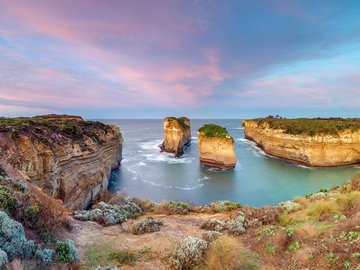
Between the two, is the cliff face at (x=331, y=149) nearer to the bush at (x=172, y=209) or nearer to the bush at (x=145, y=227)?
the bush at (x=172, y=209)

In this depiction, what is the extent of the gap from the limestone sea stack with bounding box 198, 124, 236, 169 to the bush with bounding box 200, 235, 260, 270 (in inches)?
1357

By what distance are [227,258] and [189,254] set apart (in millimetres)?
1125

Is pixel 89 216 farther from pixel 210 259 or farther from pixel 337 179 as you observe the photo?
pixel 337 179

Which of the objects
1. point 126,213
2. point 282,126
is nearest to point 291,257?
point 126,213

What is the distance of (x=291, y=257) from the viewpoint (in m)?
7.21

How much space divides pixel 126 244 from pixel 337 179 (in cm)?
3394

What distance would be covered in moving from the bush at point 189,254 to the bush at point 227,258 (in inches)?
11.2

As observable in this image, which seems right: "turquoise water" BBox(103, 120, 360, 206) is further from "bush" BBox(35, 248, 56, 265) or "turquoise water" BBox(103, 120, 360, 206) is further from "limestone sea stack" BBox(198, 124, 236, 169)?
"bush" BBox(35, 248, 56, 265)

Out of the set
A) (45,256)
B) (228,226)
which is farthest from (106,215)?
(45,256)

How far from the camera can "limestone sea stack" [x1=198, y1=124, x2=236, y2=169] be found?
4102cm

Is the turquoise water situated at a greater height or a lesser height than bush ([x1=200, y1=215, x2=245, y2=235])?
lesser

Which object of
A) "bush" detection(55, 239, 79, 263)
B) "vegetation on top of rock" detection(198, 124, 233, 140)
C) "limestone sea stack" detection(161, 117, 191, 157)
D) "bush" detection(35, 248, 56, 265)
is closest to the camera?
"bush" detection(35, 248, 56, 265)

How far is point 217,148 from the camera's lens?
41.9 metres

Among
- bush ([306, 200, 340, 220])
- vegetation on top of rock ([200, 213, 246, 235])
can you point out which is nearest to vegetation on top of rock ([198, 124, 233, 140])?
bush ([306, 200, 340, 220])
